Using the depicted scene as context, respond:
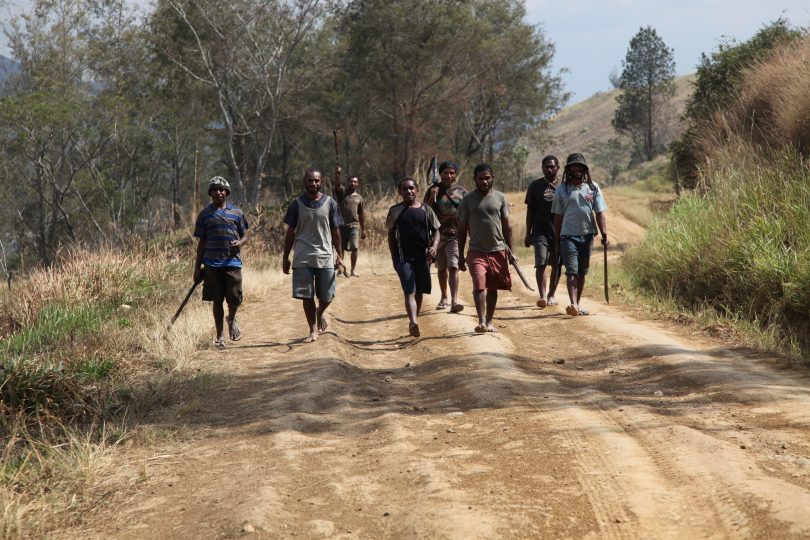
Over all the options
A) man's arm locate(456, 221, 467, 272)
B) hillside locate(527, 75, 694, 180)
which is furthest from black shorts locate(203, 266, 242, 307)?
hillside locate(527, 75, 694, 180)

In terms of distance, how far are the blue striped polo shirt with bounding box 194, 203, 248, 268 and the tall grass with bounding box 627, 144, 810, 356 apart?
528cm

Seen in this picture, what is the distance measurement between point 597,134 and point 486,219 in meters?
85.2

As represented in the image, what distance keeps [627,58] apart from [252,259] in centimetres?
4850

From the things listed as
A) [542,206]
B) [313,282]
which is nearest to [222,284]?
[313,282]

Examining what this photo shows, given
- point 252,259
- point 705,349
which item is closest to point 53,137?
point 252,259

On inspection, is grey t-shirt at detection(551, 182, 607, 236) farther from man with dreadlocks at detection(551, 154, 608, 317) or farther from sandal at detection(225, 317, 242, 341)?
sandal at detection(225, 317, 242, 341)

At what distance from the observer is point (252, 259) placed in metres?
17.9

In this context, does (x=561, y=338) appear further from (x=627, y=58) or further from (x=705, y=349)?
(x=627, y=58)

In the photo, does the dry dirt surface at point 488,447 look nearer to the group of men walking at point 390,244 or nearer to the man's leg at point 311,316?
the man's leg at point 311,316

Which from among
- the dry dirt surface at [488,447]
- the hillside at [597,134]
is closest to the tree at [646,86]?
the hillside at [597,134]

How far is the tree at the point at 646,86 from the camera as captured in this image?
2320 inches

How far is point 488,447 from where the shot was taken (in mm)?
4891

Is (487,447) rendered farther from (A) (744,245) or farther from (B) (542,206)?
(B) (542,206)

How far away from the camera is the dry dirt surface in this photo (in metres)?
3.80
